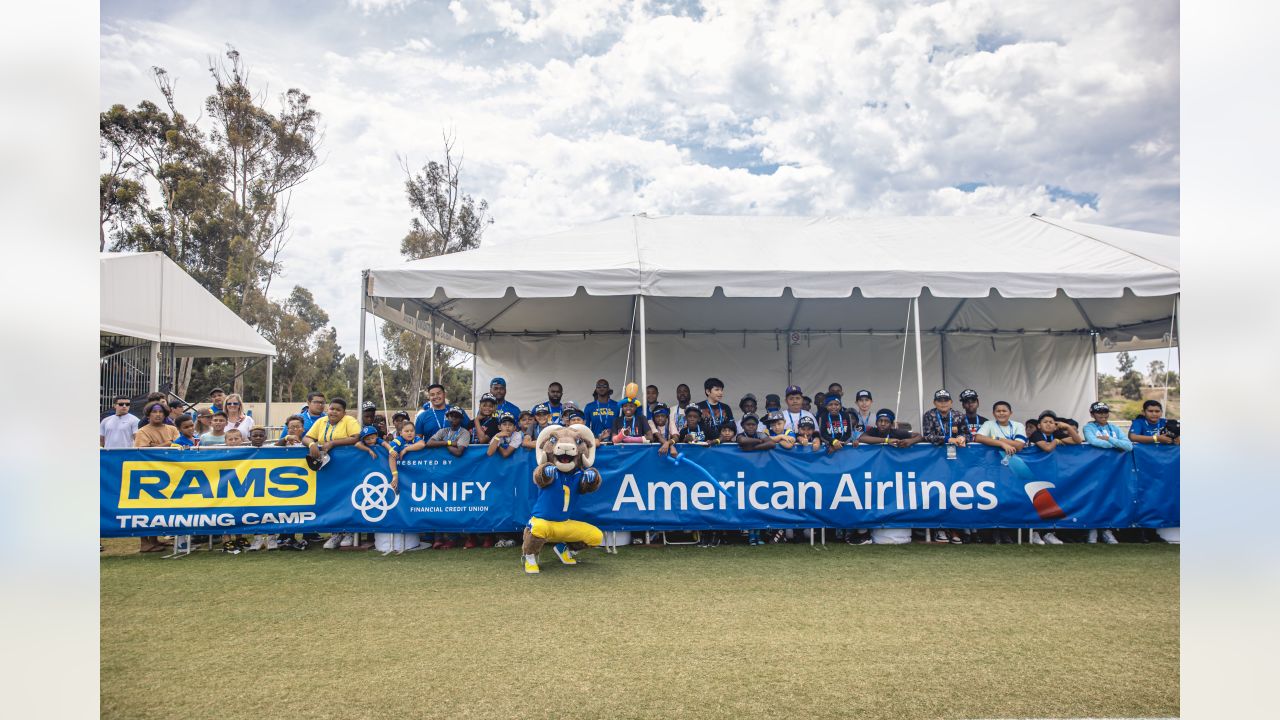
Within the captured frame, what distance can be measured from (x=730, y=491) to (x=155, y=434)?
6.66m

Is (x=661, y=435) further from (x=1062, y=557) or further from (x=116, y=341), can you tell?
(x=116, y=341)

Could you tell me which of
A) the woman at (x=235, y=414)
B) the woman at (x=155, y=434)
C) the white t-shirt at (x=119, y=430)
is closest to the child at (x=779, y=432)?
the woman at (x=235, y=414)

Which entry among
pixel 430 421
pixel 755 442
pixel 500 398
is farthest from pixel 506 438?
pixel 755 442

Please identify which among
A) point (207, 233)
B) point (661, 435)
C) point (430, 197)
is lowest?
point (661, 435)

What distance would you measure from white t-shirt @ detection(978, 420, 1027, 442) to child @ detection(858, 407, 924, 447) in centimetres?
71

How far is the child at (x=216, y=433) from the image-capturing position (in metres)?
8.67

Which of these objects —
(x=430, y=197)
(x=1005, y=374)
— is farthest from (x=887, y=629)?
(x=430, y=197)

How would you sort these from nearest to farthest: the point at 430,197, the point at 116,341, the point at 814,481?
the point at 814,481 < the point at 116,341 < the point at 430,197

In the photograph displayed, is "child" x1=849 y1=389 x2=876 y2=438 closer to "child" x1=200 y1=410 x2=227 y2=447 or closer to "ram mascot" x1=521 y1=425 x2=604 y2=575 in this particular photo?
"ram mascot" x1=521 y1=425 x2=604 y2=575

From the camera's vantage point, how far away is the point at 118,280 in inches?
568

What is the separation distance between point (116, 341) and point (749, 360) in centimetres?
1515

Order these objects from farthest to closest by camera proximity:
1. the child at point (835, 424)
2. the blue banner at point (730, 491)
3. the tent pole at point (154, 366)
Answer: the tent pole at point (154, 366) → the child at point (835, 424) → the blue banner at point (730, 491)

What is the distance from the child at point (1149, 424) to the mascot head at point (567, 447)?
6.43 m

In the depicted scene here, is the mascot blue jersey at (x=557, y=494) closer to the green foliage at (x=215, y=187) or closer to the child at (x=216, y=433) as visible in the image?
the child at (x=216, y=433)
